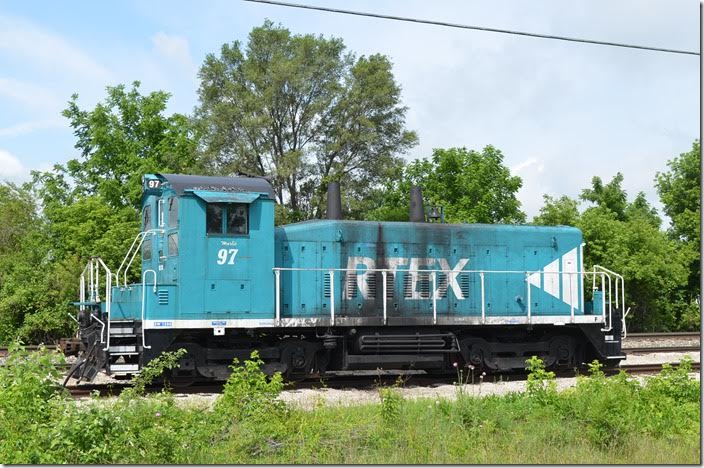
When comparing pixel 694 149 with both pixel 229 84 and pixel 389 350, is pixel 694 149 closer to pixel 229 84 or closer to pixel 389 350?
pixel 229 84

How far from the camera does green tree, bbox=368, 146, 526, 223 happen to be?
96.7ft

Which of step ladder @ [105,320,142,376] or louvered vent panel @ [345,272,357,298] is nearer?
step ladder @ [105,320,142,376]

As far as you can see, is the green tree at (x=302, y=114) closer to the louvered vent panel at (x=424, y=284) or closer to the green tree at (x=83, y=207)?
the green tree at (x=83, y=207)

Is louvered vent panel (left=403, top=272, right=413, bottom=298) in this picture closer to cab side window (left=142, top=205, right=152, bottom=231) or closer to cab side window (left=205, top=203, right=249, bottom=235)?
cab side window (left=205, top=203, right=249, bottom=235)

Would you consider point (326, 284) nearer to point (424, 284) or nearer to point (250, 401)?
point (424, 284)

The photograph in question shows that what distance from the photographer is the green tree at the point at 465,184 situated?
96.7ft

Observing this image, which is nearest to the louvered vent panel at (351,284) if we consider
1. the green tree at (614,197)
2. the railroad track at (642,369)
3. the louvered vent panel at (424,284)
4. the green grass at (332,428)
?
the louvered vent panel at (424,284)

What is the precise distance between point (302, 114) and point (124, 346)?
1903 centimetres

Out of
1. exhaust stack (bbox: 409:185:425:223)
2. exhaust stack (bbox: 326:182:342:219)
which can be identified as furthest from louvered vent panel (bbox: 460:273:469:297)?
exhaust stack (bbox: 326:182:342:219)

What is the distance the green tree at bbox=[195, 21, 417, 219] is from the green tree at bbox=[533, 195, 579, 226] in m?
6.44

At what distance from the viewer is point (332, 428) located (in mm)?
8586

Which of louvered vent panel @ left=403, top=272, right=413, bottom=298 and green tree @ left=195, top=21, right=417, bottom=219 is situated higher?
green tree @ left=195, top=21, right=417, bottom=219

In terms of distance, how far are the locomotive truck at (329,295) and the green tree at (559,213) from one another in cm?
1613

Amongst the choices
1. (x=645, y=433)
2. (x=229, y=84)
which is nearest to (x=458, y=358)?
(x=645, y=433)
